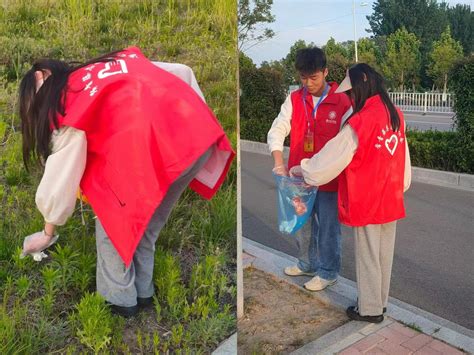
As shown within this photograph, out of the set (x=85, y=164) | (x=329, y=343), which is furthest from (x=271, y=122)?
(x=329, y=343)

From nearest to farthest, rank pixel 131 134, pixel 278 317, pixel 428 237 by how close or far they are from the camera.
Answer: pixel 131 134 < pixel 428 237 < pixel 278 317

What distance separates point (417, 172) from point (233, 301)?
74 centimetres

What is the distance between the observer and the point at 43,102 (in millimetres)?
1244

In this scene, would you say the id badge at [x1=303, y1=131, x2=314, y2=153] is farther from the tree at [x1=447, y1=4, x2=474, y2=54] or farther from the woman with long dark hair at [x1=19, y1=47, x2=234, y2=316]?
the tree at [x1=447, y1=4, x2=474, y2=54]

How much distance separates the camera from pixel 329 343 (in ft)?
6.19

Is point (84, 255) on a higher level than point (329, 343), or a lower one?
higher

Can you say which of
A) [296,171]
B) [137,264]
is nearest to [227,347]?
[137,264]

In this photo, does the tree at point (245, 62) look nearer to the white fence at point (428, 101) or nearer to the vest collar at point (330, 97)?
the vest collar at point (330, 97)

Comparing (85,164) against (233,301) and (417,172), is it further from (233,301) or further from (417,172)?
(417,172)

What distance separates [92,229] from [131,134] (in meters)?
0.38

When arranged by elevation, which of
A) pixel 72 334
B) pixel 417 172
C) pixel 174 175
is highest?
pixel 174 175

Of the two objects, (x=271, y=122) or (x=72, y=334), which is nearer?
(x=72, y=334)

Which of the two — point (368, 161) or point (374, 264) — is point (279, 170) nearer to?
point (368, 161)

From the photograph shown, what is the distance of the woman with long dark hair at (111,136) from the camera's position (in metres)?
1.24
